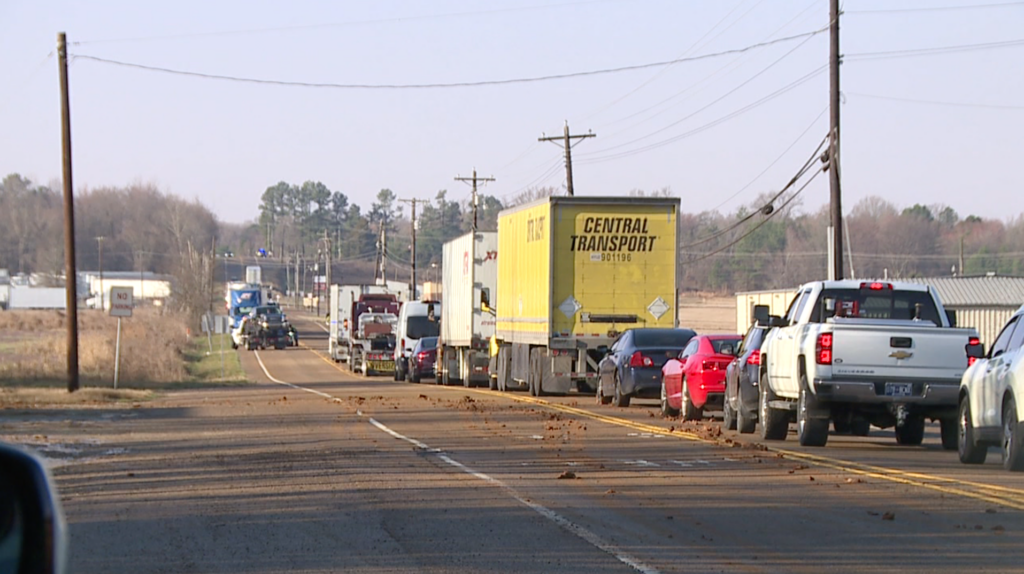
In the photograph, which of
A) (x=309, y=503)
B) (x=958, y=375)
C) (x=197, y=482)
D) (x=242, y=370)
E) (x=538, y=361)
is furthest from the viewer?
(x=242, y=370)

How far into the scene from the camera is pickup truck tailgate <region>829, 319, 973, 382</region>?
53.0 ft

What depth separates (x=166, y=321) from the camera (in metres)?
107

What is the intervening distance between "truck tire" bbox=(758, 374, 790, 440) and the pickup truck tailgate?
6.77 ft

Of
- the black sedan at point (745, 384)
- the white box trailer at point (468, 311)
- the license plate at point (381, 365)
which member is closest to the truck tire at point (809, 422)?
the black sedan at point (745, 384)

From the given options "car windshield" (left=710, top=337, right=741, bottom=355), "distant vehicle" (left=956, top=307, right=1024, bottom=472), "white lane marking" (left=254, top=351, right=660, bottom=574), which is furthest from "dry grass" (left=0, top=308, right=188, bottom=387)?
"distant vehicle" (left=956, top=307, right=1024, bottom=472)

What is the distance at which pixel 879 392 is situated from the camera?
→ 636 inches

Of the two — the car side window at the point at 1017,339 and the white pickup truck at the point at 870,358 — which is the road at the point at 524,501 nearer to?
the white pickup truck at the point at 870,358

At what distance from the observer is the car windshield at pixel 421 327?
1863 inches

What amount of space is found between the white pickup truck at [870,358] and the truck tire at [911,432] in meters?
0.03

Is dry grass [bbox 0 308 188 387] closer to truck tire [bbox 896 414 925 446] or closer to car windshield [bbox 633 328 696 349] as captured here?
car windshield [bbox 633 328 696 349]

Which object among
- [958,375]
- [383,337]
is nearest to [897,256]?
[383,337]

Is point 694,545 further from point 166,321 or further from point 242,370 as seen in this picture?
point 166,321

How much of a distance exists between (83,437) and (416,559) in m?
13.1

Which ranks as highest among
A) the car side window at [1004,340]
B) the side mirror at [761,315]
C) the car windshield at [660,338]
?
the side mirror at [761,315]
